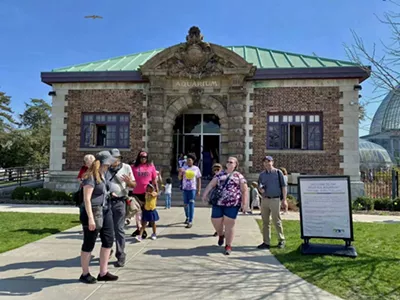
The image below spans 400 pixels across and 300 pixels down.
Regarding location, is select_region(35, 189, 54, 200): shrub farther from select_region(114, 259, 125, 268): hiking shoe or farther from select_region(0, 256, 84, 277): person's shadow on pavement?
select_region(114, 259, 125, 268): hiking shoe

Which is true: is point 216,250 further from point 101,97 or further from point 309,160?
point 101,97

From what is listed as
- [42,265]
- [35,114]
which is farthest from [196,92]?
[35,114]

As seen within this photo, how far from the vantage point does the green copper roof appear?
50.0 feet

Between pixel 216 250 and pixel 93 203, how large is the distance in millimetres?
2929

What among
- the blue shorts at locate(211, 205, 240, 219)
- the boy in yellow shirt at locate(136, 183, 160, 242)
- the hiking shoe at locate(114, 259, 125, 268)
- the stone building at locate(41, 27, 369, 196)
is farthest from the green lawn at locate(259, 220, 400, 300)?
the stone building at locate(41, 27, 369, 196)

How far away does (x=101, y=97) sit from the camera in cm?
1561

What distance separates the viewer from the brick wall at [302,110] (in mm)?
14250

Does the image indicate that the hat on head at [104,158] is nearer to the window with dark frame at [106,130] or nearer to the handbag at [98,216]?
the handbag at [98,216]

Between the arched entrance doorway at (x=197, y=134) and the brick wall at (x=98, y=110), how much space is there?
211 centimetres

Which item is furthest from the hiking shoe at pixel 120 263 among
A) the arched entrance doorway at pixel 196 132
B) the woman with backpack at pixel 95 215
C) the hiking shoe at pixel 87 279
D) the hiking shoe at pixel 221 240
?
the arched entrance doorway at pixel 196 132

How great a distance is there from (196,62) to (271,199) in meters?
9.35

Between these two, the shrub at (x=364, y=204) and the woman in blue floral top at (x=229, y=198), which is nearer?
the woman in blue floral top at (x=229, y=198)

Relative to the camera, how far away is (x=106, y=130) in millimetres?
15758

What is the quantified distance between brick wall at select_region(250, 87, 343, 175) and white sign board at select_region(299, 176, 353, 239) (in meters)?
8.20
